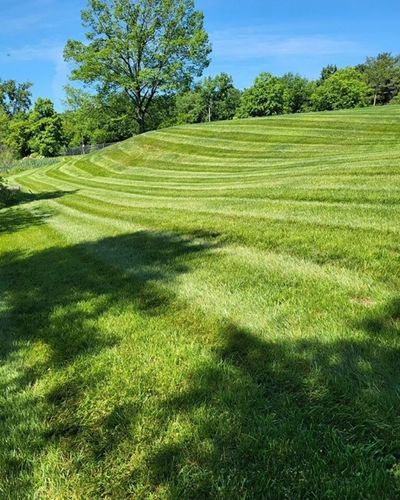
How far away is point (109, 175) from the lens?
87.7 ft

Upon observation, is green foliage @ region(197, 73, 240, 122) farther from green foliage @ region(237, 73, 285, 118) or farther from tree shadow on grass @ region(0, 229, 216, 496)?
tree shadow on grass @ region(0, 229, 216, 496)

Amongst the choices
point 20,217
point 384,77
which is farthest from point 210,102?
point 20,217

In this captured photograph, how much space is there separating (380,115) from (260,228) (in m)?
20.4

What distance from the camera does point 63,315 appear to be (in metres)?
4.75

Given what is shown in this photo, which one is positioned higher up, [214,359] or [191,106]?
[191,106]

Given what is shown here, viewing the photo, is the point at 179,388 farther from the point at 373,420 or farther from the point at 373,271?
the point at 373,271

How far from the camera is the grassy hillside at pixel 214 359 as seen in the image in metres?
2.25

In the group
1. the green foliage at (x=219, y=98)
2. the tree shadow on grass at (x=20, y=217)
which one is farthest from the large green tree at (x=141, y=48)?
the green foliage at (x=219, y=98)

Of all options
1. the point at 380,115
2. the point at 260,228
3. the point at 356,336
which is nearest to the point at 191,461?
the point at 356,336

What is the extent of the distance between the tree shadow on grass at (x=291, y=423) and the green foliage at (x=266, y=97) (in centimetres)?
7385

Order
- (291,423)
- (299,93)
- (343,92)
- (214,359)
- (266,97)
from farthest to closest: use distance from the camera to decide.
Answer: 1. (299,93)
2. (266,97)
3. (343,92)
4. (214,359)
5. (291,423)

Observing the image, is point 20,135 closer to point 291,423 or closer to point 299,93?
point 299,93

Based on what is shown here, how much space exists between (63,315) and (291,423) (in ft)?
10.2

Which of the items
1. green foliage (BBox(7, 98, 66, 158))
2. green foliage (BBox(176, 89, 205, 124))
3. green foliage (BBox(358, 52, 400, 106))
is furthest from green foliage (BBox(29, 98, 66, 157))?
green foliage (BBox(358, 52, 400, 106))
